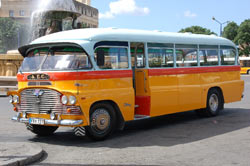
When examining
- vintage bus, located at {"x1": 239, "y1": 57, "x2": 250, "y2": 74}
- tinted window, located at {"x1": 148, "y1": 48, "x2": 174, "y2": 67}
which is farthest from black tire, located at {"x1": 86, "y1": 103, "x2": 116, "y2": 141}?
vintage bus, located at {"x1": 239, "y1": 57, "x2": 250, "y2": 74}

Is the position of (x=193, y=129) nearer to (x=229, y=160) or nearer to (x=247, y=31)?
(x=229, y=160)

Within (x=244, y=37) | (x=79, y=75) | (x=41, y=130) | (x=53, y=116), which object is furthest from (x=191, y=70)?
(x=244, y=37)

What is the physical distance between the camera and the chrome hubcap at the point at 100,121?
893 cm

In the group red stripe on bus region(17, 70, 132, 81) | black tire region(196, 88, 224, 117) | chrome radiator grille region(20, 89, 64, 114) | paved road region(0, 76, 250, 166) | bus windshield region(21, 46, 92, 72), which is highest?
bus windshield region(21, 46, 92, 72)

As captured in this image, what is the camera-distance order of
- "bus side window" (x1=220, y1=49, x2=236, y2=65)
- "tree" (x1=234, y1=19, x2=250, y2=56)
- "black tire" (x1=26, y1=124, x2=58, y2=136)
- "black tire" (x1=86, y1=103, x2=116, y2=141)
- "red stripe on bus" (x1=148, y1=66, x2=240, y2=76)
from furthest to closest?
"tree" (x1=234, y1=19, x2=250, y2=56) < "bus side window" (x1=220, y1=49, x2=236, y2=65) < "red stripe on bus" (x1=148, y1=66, x2=240, y2=76) < "black tire" (x1=26, y1=124, x2=58, y2=136) < "black tire" (x1=86, y1=103, x2=116, y2=141)

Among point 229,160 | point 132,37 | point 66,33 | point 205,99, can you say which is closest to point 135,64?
point 132,37

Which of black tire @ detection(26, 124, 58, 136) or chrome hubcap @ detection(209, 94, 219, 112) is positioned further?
chrome hubcap @ detection(209, 94, 219, 112)

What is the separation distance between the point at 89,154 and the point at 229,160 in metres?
2.49

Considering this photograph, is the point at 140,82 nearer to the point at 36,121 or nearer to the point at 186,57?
the point at 186,57

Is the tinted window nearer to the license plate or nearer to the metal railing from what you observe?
the license plate

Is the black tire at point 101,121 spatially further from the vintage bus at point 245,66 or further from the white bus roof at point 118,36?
the vintage bus at point 245,66

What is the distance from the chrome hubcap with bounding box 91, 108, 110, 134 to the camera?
8.93 metres

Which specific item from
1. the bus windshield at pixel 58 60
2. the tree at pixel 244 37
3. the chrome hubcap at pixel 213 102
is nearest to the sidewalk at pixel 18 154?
the bus windshield at pixel 58 60

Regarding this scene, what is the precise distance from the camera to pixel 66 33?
30.9ft
